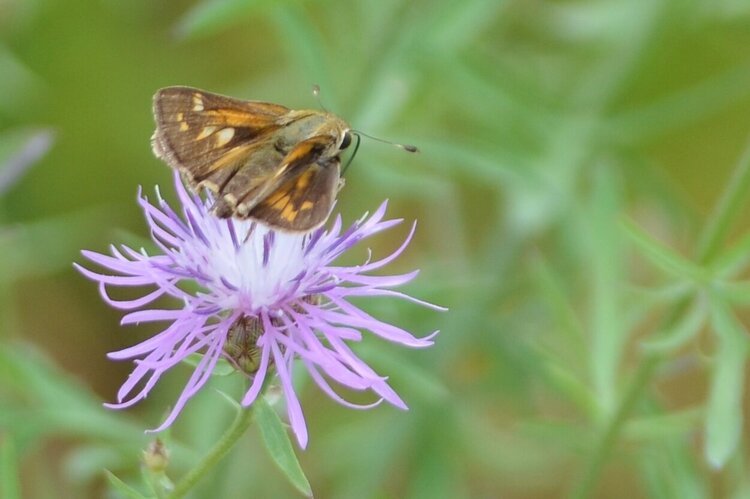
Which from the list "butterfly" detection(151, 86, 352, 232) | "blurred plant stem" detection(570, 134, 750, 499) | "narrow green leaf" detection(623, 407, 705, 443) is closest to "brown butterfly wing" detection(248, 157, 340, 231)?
"butterfly" detection(151, 86, 352, 232)

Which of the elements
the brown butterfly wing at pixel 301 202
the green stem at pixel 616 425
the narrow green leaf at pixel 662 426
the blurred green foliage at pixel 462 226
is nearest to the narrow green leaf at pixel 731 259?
the blurred green foliage at pixel 462 226

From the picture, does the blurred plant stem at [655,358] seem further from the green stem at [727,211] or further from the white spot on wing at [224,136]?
the white spot on wing at [224,136]

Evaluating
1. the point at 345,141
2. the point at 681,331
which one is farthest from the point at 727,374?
the point at 345,141

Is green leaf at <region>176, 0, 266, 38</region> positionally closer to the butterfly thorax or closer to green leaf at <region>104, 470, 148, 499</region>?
the butterfly thorax

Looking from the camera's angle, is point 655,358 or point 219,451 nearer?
point 219,451

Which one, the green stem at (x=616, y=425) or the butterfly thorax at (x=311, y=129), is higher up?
the butterfly thorax at (x=311, y=129)

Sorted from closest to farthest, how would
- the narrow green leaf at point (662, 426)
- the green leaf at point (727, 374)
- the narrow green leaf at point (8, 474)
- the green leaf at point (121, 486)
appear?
the green leaf at point (121, 486), the narrow green leaf at point (8, 474), the green leaf at point (727, 374), the narrow green leaf at point (662, 426)

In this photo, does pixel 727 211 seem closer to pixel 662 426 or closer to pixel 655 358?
pixel 655 358
